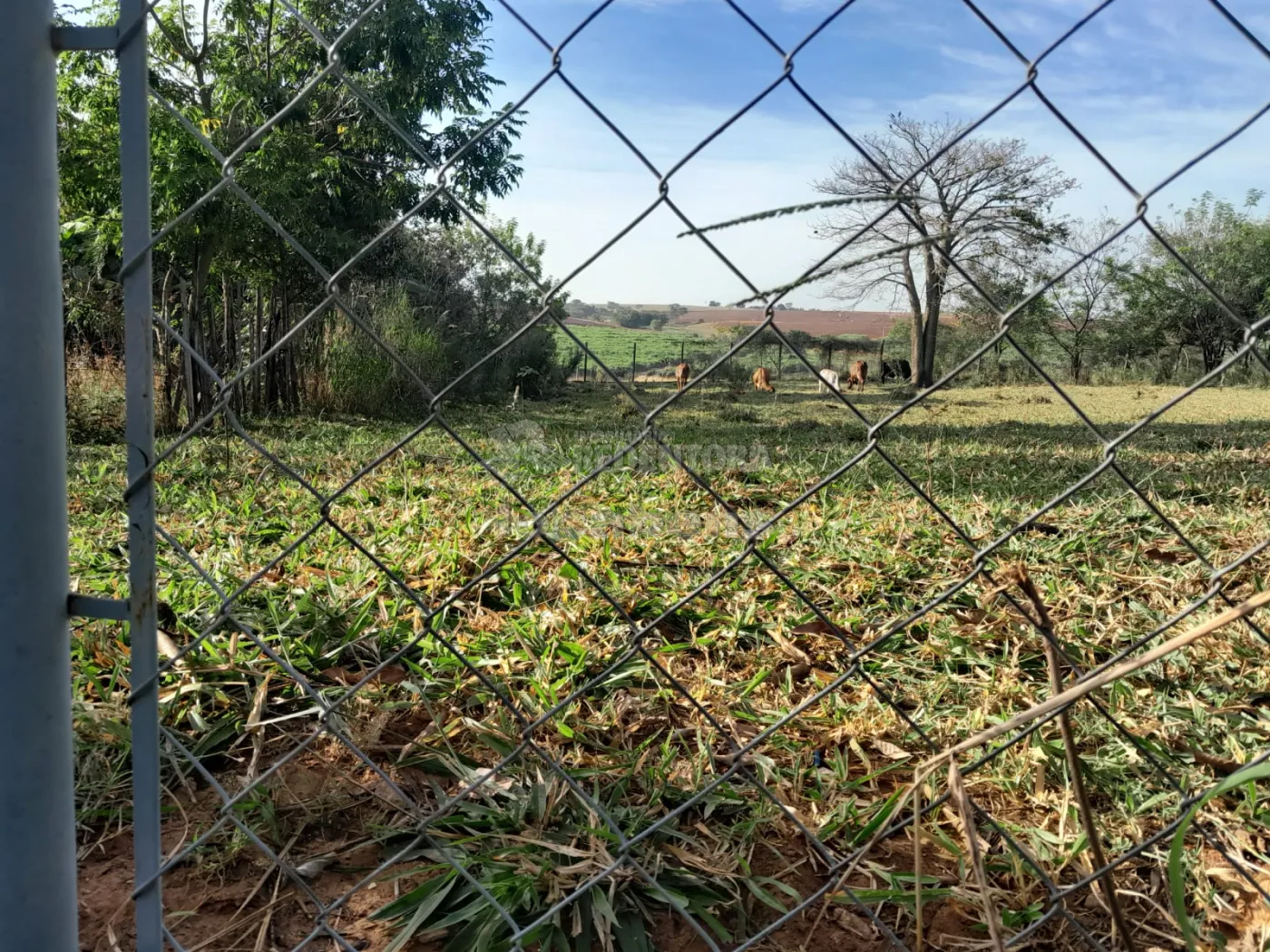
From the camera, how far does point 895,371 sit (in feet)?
34.7

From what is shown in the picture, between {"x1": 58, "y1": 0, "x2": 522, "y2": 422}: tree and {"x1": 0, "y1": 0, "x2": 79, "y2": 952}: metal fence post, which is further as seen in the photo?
{"x1": 58, "y1": 0, "x2": 522, "y2": 422}: tree

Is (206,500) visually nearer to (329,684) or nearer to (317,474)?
(317,474)

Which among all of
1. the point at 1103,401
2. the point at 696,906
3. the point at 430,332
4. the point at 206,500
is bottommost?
the point at 696,906

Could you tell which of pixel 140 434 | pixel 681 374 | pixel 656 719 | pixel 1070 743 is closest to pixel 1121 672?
pixel 1070 743

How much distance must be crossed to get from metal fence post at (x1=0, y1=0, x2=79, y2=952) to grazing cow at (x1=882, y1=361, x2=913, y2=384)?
395 inches

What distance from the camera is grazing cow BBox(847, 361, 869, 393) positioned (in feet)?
35.6

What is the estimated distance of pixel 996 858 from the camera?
1116mm

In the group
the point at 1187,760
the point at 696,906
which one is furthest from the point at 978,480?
the point at 696,906

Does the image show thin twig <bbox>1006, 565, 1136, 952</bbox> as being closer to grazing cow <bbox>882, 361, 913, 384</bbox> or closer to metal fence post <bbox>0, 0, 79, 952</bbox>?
metal fence post <bbox>0, 0, 79, 952</bbox>

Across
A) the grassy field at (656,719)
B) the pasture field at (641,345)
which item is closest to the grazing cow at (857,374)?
the pasture field at (641,345)

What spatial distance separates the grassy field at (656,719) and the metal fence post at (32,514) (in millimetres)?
155

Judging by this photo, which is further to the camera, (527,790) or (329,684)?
(329,684)

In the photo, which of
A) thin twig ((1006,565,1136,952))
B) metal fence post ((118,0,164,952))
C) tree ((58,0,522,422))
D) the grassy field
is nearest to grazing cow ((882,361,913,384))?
tree ((58,0,522,422))

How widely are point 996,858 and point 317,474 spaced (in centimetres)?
361
